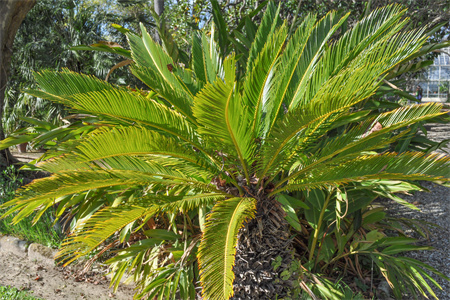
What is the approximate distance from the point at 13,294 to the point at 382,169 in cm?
354

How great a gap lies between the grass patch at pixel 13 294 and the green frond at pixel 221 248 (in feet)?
7.61

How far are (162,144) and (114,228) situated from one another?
574mm

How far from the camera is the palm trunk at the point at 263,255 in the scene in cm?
245

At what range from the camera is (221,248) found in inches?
77.9

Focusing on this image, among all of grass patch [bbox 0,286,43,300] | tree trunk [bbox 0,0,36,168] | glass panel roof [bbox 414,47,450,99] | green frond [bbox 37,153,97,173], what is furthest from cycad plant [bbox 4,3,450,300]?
glass panel roof [bbox 414,47,450,99]

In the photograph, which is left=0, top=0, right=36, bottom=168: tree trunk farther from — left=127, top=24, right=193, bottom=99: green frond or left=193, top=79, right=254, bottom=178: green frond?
left=193, top=79, right=254, bottom=178: green frond

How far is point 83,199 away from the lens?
11.6ft

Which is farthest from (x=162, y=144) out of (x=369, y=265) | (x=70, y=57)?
(x=70, y=57)

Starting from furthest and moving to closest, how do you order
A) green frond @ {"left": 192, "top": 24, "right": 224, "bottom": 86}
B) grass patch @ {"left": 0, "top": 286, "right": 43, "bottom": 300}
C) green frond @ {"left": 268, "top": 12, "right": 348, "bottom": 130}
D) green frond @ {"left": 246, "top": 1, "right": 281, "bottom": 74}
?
grass patch @ {"left": 0, "top": 286, "right": 43, "bottom": 300} < green frond @ {"left": 192, "top": 24, "right": 224, "bottom": 86} < green frond @ {"left": 246, "top": 1, "right": 281, "bottom": 74} < green frond @ {"left": 268, "top": 12, "right": 348, "bottom": 130}

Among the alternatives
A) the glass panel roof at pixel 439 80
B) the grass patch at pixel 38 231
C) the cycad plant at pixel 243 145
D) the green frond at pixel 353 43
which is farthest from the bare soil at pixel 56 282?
the glass panel roof at pixel 439 80

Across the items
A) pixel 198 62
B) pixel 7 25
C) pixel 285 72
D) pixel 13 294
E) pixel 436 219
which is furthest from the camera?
pixel 7 25

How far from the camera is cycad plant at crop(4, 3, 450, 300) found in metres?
1.91

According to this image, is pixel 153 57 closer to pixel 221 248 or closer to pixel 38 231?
pixel 221 248

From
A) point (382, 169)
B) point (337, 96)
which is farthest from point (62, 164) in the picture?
point (382, 169)
